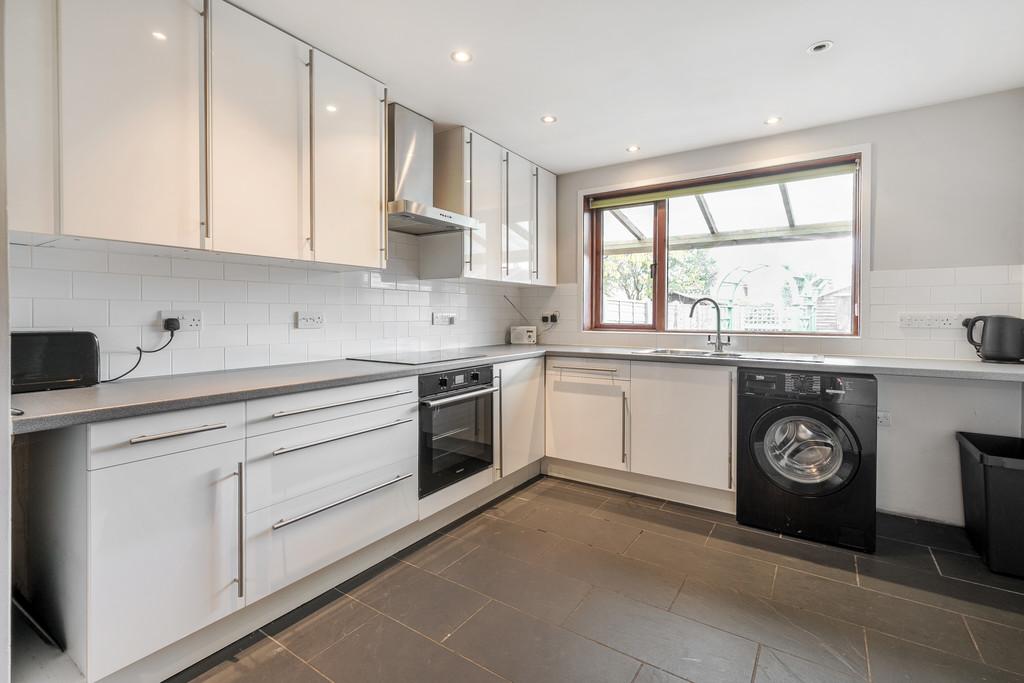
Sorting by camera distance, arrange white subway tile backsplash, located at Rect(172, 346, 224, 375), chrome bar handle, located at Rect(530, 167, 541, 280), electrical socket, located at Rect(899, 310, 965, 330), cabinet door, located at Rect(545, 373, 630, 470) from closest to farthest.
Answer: white subway tile backsplash, located at Rect(172, 346, 224, 375)
electrical socket, located at Rect(899, 310, 965, 330)
cabinet door, located at Rect(545, 373, 630, 470)
chrome bar handle, located at Rect(530, 167, 541, 280)

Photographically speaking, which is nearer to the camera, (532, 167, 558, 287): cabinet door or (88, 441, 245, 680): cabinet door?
(88, 441, 245, 680): cabinet door

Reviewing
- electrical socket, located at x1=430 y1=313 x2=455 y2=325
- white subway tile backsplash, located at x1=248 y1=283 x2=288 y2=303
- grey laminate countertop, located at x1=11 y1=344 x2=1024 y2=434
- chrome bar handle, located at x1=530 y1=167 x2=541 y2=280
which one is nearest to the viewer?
grey laminate countertop, located at x1=11 y1=344 x2=1024 y2=434

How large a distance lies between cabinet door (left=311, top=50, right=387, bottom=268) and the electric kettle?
309cm

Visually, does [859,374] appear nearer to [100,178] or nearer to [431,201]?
[431,201]

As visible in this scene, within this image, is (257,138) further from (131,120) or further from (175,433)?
(175,433)

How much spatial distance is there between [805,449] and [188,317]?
302cm

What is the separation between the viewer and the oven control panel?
7.77 ft

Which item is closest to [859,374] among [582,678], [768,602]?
[768,602]

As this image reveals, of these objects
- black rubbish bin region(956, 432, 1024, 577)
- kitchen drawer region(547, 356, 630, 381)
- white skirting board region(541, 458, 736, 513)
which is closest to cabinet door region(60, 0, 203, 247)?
kitchen drawer region(547, 356, 630, 381)

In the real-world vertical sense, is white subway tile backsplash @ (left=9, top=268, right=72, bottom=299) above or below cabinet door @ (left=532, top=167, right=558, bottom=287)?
below

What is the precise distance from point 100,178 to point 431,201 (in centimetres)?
159

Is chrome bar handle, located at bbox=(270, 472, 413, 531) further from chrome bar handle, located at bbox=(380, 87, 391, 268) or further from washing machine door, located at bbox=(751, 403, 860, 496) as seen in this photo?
washing machine door, located at bbox=(751, 403, 860, 496)

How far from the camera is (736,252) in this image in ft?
11.0

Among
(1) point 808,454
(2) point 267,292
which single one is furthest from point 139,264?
(1) point 808,454
